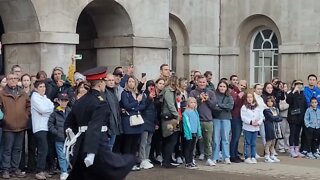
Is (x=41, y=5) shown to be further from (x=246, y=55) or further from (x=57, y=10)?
(x=246, y=55)

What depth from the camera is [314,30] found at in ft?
59.6

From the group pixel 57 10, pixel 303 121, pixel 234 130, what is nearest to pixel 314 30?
pixel 303 121

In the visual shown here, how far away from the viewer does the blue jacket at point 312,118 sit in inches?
508

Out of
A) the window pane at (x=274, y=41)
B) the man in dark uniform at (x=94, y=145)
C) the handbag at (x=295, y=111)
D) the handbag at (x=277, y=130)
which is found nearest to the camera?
the man in dark uniform at (x=94, y=145)

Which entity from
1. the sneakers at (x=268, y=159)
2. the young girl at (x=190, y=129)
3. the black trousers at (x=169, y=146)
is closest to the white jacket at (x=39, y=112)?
the black trousers at (x=169, y=146)

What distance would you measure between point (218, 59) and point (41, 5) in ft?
28.7

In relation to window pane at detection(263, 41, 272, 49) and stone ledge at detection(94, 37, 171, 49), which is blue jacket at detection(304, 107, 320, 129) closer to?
stone ledge at detection(94, 37, 171, 49)

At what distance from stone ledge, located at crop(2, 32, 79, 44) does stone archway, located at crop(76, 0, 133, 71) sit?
1435mm

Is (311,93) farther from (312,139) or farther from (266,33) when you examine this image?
(266,33)

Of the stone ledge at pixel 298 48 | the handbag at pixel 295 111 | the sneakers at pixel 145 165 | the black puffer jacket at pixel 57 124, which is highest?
the stone ledge at pixel 298 48

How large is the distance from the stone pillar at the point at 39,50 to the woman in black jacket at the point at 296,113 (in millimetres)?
5452

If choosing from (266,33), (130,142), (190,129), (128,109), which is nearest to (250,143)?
(190,129)

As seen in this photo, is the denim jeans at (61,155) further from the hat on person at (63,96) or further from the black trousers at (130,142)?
the black trousers at (130,142)

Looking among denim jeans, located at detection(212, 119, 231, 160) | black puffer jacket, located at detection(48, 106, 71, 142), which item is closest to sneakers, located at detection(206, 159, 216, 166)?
denim jeans, located at detection(212, 119, 231, 160)
